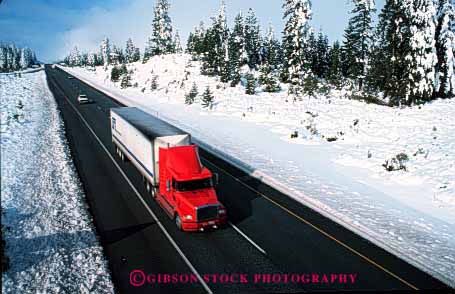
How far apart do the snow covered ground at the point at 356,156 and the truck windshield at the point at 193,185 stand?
612 centimetres

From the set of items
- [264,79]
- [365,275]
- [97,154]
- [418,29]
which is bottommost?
[365,275]

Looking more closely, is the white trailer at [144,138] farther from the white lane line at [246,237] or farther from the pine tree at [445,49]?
the pine tree at [445,49]

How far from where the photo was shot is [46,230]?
13953 mm

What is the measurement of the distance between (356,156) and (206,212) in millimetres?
16072

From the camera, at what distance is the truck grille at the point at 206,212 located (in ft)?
45.4

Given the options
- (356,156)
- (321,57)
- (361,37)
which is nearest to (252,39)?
(321,57)

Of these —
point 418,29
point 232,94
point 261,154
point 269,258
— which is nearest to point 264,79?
point 232,94

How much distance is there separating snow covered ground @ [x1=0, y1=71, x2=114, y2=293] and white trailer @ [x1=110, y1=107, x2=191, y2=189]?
3.43 metres

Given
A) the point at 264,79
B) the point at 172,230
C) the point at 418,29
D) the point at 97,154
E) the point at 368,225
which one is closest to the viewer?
the point at 172,230

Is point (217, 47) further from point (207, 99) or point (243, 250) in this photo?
point (243, 250)

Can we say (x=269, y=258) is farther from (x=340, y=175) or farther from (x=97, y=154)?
(x=97, y=154)

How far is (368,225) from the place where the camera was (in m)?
15.7

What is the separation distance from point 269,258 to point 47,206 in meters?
10.7

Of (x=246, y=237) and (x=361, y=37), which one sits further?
(x=361, y=37)
